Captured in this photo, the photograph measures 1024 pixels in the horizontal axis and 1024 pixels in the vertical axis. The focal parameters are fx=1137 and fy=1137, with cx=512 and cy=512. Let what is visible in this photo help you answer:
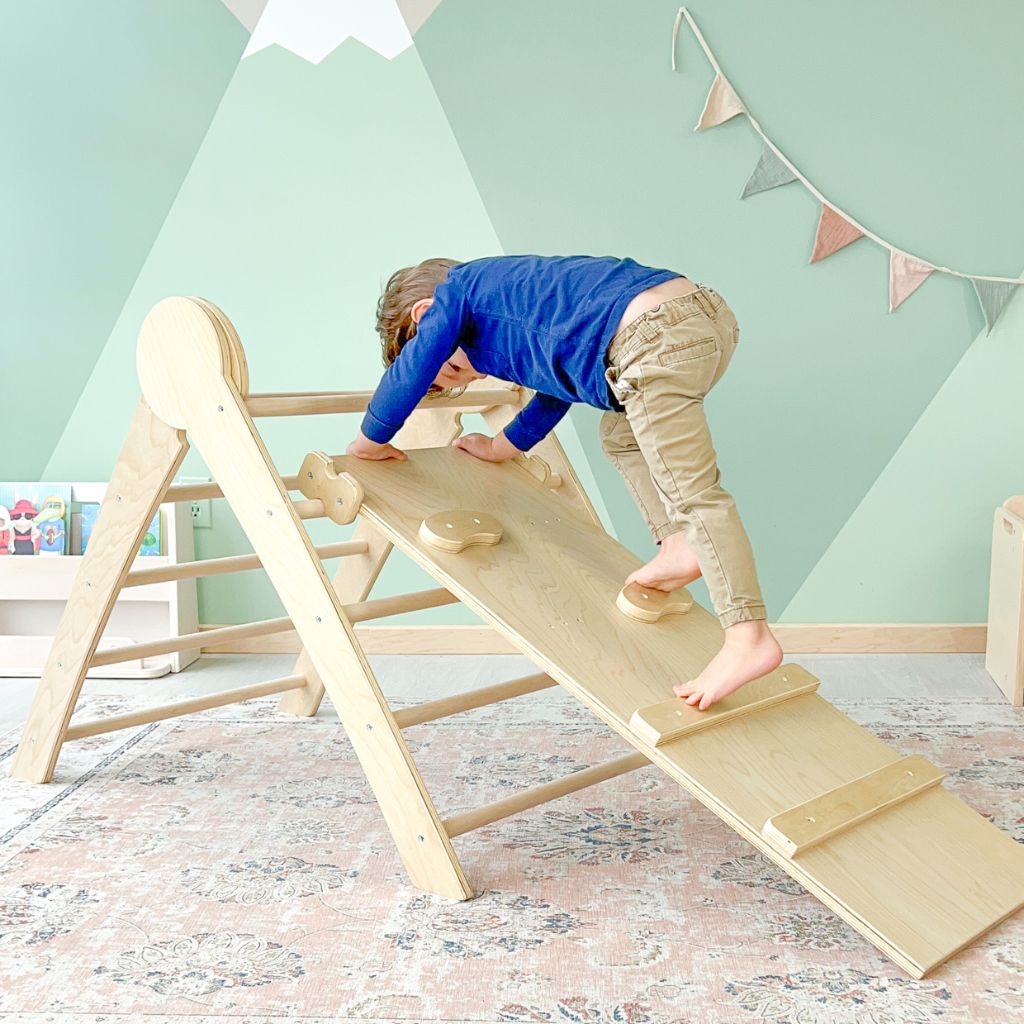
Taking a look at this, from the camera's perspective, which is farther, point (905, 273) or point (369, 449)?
point (905, 273)

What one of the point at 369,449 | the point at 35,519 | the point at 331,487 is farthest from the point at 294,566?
the point at 35,519

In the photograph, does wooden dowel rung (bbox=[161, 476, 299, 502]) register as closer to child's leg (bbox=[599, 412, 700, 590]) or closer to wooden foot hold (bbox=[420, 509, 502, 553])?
wooden foot hold (bbox=[420, 509, 502, 553])

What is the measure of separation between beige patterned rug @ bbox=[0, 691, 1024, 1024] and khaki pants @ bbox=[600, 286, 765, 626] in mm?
462

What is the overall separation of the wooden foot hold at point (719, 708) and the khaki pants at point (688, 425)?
14cm

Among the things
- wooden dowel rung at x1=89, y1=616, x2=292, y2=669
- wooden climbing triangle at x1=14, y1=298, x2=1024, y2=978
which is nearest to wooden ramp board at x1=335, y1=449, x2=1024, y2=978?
wooden climbing triangle at x1=14, y1=298, x2=1024, y2=978

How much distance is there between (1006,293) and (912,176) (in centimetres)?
39

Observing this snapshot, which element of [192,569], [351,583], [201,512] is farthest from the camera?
[201,512]

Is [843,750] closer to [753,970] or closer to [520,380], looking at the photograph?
[753,970]

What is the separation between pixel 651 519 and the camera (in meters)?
2.13

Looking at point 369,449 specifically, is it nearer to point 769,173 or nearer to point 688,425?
point 688,425

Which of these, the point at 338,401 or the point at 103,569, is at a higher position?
the point at 338,401

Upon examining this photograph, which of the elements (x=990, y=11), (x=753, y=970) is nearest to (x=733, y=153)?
(x=990, y=11)

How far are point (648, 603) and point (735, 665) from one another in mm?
266

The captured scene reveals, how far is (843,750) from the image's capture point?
1.75 metres
